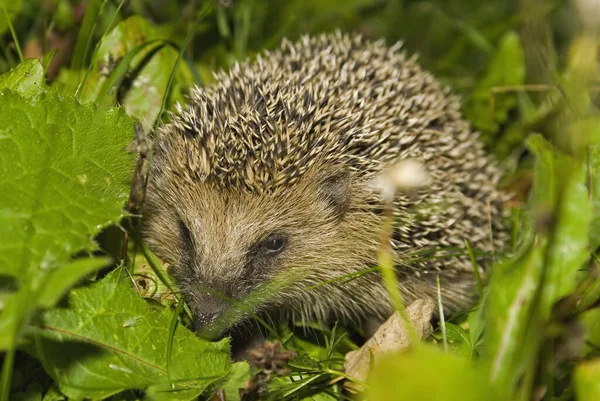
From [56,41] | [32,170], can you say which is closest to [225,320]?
[32,170]

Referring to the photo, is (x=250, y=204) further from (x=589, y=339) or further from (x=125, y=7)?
(x=125, y=7)

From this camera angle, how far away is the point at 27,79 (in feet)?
5.54

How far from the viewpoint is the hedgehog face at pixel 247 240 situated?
5.91 feet

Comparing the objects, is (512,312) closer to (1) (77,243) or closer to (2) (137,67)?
(1) (77,243)

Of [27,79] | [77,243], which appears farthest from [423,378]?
[27,79]

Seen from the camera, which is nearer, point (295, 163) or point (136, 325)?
point (136, 325)

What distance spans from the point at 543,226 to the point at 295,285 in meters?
0.91

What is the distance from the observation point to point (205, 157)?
183 cm

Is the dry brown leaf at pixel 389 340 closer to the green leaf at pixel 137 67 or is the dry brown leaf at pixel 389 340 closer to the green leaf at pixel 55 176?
the green leaf at pixel 55 176

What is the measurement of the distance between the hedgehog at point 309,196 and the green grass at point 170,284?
0.09m

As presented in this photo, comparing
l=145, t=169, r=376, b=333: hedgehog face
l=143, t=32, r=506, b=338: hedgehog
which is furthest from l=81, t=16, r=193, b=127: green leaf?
l=145, t=169, r=376, b=333: hedgehog face

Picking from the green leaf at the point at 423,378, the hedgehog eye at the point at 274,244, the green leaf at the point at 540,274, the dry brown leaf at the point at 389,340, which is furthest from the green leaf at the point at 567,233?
the hedgehog eye at the point at 274,244

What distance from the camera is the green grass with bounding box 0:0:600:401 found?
1.22 metres

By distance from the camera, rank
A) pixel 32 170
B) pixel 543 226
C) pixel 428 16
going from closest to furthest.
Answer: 1. pixel 543 226
2. pixel 32 170
3. pixel 428 16
